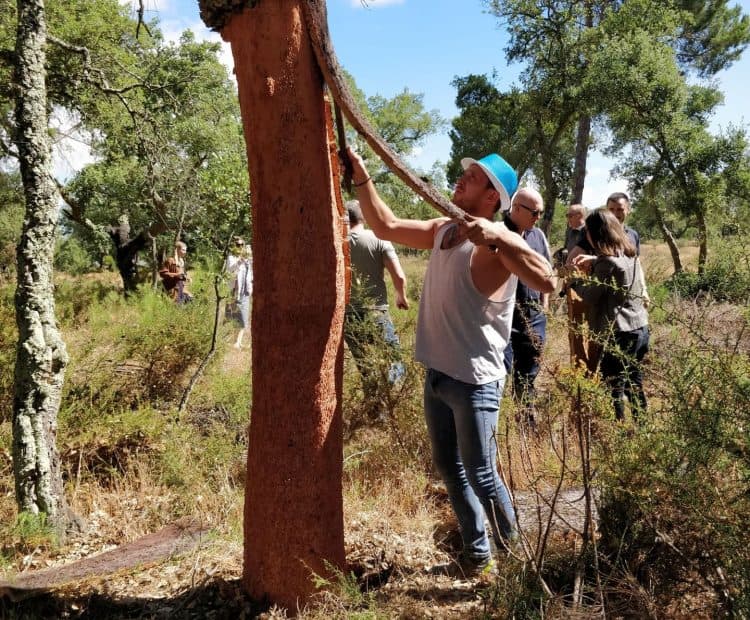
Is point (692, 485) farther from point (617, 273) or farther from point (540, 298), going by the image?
point (540, 298)

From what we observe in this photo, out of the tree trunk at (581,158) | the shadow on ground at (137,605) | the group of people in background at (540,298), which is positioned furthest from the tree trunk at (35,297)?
the tree trunk at (581,158)

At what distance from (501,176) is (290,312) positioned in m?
Result: 1.14

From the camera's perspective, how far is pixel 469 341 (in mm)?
2570

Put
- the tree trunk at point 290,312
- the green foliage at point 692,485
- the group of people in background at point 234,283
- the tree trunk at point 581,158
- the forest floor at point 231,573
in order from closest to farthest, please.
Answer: the green foliage at point 692,485, the tree trunk at point 290,312, the forest floor at point 231,573, the group of people in background at point 234,283, the tree trunk at point 581,158

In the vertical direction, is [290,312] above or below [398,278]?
below

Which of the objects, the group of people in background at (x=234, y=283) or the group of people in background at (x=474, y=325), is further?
the group of people in background at (x=234, y=283)

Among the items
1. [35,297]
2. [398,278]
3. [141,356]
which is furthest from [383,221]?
[141,356]

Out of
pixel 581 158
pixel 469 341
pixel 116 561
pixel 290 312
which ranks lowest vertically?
pixel 116 561

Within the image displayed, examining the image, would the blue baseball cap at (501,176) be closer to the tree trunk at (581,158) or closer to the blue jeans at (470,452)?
the blue jeans at (470,452)

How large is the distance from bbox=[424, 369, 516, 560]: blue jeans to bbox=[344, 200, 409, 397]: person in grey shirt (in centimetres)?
159

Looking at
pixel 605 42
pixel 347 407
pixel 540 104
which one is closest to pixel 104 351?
pixel 347 407

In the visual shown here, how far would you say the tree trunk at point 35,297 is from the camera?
3338mm

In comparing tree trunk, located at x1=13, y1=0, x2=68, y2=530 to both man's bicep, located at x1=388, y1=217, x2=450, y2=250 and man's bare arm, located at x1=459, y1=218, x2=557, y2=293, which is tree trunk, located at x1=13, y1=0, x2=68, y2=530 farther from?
man's bare arm, located at x1=459, y1=218, x2=557, y2=293

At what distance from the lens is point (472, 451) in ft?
8.41
